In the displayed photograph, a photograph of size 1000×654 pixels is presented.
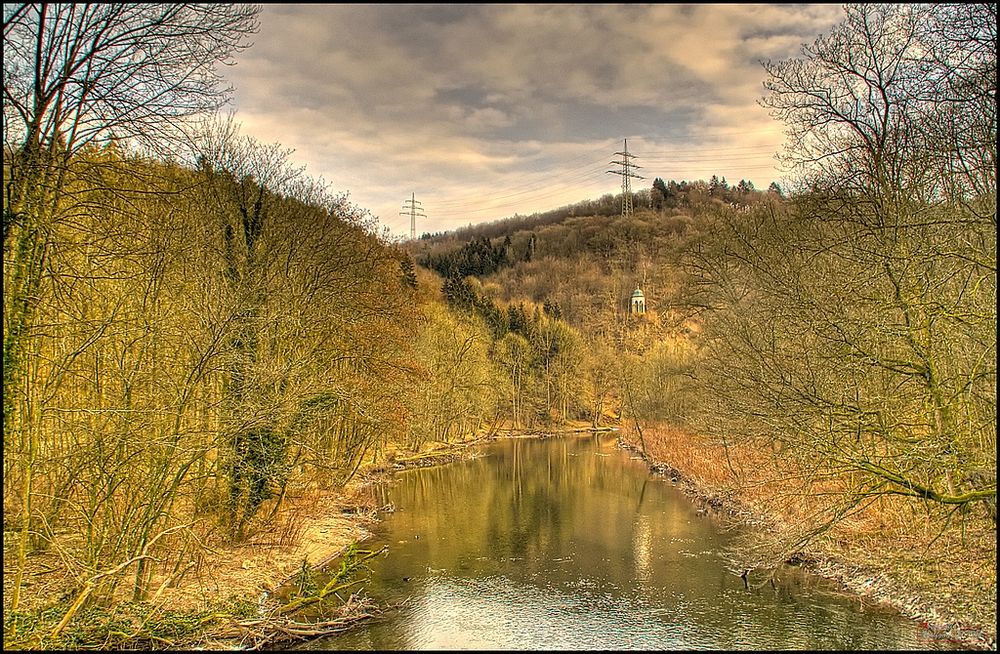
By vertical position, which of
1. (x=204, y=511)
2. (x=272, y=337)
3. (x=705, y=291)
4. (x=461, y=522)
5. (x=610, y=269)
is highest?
(x=610, y=269)

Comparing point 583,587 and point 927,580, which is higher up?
point 927,580

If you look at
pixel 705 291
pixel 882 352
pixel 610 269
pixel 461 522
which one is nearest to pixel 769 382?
pixel 882 352

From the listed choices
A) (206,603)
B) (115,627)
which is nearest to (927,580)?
(206,603)

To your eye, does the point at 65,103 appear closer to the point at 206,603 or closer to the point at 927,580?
the point at 206,603

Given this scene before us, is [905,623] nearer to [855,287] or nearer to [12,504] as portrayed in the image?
[855,287]

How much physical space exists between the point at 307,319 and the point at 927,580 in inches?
626

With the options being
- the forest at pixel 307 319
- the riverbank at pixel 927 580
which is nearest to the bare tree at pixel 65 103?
the forest at pixel 307 319

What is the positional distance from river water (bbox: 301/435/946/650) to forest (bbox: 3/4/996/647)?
1.37m

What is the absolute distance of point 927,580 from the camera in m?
13.4

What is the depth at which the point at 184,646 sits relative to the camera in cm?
1094

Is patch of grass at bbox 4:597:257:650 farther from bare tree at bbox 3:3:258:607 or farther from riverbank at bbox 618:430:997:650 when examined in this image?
riverbank at bbox 618:430:997:650

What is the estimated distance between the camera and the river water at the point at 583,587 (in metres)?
12.1

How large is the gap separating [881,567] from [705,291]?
8.96 metres

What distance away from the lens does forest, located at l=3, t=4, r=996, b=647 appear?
29.1ft
